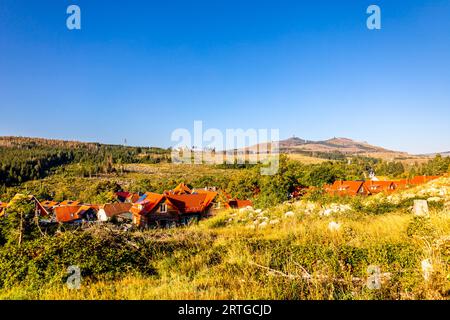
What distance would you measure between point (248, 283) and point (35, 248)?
4.71m

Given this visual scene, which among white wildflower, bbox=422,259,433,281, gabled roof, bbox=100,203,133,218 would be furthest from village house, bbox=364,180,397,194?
white wildflower, bbox=422,259,433,281

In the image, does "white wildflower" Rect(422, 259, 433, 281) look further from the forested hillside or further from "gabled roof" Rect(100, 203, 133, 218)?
the forested hillside

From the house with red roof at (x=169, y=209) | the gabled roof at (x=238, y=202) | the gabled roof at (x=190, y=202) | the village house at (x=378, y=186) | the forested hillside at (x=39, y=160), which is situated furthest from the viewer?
the forested hillside at (x=39, y=160)

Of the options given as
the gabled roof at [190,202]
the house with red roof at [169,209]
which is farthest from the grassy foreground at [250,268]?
the gabled roof at [190,202]

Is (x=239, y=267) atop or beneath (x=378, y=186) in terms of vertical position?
atop

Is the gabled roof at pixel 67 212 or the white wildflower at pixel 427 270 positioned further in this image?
the gabled roof at pixel 67 212

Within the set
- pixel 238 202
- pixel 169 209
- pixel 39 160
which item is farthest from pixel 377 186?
pixel 39 160

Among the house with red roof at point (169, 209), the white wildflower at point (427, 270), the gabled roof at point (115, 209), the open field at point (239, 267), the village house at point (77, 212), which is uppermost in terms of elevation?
the white wildflower at point (427, 270)

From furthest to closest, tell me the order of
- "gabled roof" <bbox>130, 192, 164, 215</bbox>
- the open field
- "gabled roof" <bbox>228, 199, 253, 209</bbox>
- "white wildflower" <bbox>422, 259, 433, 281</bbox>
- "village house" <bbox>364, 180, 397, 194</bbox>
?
"village house" <bbox>364, 180, 397, 194</bbox>, "gabled roof" <bbox>228, 199, 253, 209</bbox>, "gabled roof" <bbox>130, 192, 164, 215</bbox>, the open field, "white wildflower" <bbox>422, 259, 433, 281</bbox>

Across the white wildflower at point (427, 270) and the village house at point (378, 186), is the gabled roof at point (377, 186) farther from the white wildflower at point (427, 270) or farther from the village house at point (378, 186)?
the white wildflower at point (427, 270)

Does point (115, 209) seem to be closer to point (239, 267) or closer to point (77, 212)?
point (77, 212)

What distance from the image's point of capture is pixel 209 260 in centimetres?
650

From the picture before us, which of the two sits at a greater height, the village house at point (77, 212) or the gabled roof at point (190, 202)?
the gabled roof at point (190, 202)
